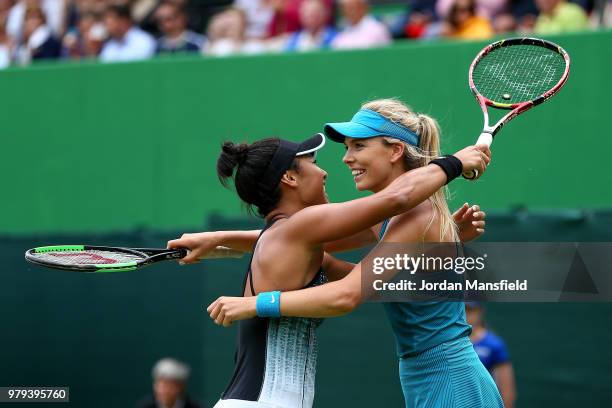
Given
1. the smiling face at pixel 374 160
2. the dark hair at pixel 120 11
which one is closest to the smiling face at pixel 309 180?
the smiling face at pixel 374 160

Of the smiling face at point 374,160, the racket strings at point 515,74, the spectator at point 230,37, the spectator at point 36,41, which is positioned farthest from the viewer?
the spectator at point 36,41

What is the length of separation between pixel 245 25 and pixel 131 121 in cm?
138

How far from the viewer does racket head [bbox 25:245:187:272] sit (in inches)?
177

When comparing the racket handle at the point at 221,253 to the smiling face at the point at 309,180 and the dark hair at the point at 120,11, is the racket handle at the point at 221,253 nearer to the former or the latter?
the smiling face at the point at 309,180

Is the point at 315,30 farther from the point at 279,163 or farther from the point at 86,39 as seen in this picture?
the point at 279,163

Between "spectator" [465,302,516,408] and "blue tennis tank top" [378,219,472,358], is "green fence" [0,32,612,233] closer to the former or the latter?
"spectator" [465,302,516,408]

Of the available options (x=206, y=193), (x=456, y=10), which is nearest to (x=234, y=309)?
(x=206, y=193)

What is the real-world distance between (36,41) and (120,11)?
1049mm

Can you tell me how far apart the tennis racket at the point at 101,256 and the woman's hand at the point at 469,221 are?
3.25ft

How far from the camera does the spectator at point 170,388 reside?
25.3ft

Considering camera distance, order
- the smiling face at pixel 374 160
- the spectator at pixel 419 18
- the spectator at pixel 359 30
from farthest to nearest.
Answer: the spectator at pixel 419 18 → the spectator at pixel 359 30 → the smiling face at pixel 374 160

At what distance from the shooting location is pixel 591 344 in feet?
23.6

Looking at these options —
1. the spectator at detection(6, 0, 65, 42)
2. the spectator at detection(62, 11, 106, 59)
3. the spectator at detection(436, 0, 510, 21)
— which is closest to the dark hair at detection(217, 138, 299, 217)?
the spectator at detection(436, 0, 510, 21)

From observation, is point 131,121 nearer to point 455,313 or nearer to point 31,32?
point 31,32
